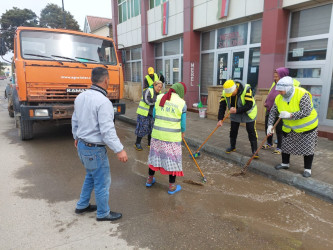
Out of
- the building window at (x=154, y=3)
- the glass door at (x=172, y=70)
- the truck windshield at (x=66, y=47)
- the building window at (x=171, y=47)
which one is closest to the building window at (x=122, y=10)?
the building window at (x=154, y=3)

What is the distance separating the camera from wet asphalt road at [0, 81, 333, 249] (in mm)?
2473

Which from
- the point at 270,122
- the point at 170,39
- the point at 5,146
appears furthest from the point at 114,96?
the point at 170,39

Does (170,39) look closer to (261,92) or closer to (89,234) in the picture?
(261,92)

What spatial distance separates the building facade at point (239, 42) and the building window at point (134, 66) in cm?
151

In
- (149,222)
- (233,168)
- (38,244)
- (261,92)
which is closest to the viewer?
(38,244)

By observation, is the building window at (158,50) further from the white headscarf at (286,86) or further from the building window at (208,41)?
the white headscarf at (286,86)

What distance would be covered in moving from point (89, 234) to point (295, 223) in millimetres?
2429

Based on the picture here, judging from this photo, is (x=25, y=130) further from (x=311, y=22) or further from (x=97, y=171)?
(x=311, y=22)

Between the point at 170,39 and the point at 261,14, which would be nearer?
the point at 261,14

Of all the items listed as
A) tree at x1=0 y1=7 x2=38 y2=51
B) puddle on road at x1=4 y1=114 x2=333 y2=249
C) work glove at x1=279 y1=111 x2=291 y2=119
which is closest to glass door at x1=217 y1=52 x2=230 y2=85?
puddle on road at x1=4 y1=114 x2=333 y2=249

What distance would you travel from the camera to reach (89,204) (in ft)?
9.88

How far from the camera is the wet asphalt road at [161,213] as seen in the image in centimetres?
247

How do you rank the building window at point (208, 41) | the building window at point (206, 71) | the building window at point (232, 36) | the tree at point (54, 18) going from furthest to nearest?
the tree at point (54, 18), the building window at point (206, 71), the building window at point (208, 41), the building window at point (232, 36)

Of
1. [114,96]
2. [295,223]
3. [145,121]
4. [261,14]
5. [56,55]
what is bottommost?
[295,223]
